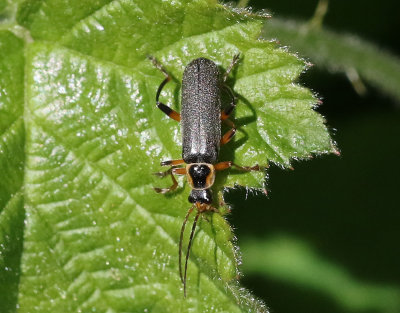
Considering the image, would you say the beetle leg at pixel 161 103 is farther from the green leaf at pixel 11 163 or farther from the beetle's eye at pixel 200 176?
the green leaf at pixel 11 163

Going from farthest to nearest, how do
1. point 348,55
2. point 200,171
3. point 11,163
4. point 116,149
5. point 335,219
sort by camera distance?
point 335,219 < point 348,55 < point 200,171 < point 116,149 < point 11,163

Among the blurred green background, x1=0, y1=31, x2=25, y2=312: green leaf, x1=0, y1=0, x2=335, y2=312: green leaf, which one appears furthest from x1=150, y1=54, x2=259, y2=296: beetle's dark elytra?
the blurred green background

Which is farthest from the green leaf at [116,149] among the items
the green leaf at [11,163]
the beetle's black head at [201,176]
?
the beetle's black head at [201,176]

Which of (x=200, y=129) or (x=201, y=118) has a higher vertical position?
(x=201, y=118)

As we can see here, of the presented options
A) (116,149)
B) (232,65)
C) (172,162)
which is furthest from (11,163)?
(232,65)

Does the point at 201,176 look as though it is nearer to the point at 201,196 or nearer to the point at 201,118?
the point at 201,196

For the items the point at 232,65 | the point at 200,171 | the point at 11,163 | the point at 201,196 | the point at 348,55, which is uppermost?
A: the point at 348,55

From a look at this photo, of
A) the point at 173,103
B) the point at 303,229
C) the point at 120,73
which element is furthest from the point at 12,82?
the point at 303,229
